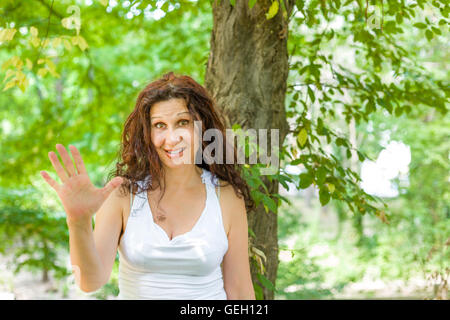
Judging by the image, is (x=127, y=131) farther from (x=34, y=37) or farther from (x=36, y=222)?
(x=36, y=222)

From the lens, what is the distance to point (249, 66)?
2.53 m

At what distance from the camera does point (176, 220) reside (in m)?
1.78

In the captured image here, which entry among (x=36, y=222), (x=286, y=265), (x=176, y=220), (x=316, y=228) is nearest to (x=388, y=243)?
(x=316, y=228)

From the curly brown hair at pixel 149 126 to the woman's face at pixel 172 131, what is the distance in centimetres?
2

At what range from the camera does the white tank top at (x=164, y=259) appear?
1.65 m

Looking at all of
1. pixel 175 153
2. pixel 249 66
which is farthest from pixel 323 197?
pixel 175 153

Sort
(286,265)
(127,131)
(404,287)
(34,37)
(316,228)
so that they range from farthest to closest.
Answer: (316,228) < (404,287) < (286,265) < (34,37) < (127,131)

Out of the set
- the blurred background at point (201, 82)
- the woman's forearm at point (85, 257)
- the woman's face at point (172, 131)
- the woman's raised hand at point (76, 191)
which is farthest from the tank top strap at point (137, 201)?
the blurred background at point (201, 82)

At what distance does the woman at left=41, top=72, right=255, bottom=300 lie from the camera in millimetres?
1657

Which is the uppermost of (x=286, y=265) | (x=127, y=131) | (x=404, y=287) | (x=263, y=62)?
(x=263, y=62)

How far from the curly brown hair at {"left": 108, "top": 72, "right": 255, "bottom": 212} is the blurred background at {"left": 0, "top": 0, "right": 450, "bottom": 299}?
4.09 feet

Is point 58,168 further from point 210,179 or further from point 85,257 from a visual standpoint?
point 210,179

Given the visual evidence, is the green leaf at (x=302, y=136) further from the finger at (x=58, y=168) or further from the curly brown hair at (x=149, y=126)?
the finger at (x=58, y=168)

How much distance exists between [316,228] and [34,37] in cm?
898
